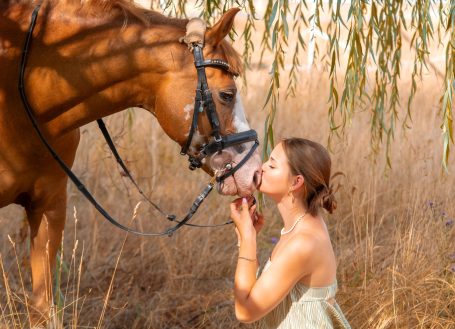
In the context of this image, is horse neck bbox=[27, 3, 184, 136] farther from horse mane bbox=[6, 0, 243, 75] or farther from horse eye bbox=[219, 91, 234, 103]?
horse eye bbox=[219, 91, 234, 103]

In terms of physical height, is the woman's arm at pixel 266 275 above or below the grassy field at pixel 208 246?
above

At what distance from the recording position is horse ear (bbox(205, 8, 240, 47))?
2.87m

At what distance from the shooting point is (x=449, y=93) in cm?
301

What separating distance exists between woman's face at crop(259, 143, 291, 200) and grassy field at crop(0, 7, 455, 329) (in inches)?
26.4

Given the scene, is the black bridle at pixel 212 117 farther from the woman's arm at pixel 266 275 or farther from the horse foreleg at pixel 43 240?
the horse foreleg at pixel 43 240

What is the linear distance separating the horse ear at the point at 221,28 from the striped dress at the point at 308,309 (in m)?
0.94

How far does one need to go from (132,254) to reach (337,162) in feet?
6.22

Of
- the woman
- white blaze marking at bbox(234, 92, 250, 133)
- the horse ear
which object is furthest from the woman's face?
the horse ear

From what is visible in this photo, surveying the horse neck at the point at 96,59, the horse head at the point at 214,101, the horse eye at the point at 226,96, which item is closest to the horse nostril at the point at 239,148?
the horse head at the point at 214,101

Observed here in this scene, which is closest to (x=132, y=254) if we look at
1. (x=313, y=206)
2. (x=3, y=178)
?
(x=3, y=178)

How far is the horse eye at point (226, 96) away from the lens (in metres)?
2.96

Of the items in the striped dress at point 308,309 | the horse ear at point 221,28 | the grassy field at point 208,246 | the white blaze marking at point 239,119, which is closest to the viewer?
the striped dress at point 308,309

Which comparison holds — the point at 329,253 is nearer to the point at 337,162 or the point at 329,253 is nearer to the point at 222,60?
the point at 222,60

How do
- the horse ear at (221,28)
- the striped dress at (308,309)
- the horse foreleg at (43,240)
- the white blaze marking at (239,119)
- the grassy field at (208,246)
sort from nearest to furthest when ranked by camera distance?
the striped dress at (308,309) → the horse ear at (221,28) → the white blaze marking at (239,119) → the horse foreleg at (43,240) → the grassy field at (208,246)
